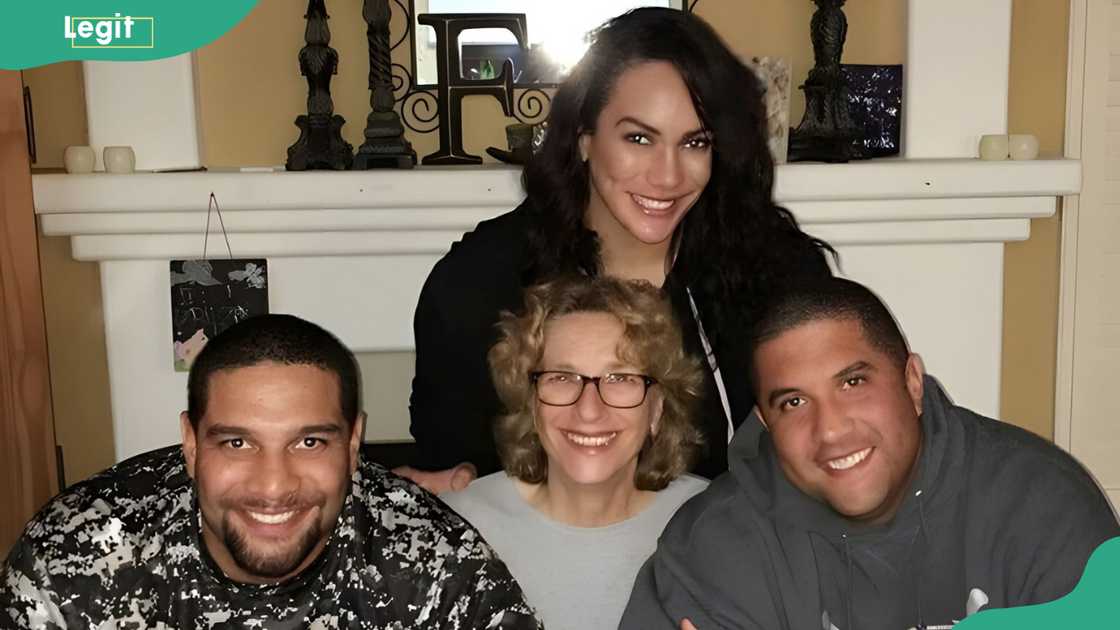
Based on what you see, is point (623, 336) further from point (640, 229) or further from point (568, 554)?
point (568, 554)

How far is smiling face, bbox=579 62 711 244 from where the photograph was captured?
1979mm

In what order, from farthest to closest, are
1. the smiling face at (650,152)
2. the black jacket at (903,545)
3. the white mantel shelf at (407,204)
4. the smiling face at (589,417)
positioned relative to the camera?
the white mantel shelf at (407,204) → the smiling face at (650,152) → the smiling face at (589,417) → the black jacket at (903,545)

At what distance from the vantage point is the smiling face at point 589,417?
1837mm

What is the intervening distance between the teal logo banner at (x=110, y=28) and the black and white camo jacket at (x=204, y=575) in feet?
4.20

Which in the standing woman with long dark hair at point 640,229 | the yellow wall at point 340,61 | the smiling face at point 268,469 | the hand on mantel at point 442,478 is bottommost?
the hand on mantel at point 442,478

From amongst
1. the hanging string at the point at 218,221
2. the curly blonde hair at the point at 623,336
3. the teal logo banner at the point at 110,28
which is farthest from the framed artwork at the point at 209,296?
the curly blonde hair at the point at 623,336

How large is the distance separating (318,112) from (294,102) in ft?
0.60

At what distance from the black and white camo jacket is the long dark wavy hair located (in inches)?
24.0

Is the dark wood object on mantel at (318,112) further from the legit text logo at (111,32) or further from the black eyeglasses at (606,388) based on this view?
the black eyeglasses at (606,388)

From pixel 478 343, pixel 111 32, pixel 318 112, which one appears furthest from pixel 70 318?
pixel 478 343

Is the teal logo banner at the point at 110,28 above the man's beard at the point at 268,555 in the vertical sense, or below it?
above

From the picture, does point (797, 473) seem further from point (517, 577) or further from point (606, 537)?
point (517, 577)

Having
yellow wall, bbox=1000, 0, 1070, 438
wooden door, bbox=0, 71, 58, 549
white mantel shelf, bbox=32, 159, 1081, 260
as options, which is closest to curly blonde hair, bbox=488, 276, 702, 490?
white mantel shelf, bbox=32, 159, 1081, 260

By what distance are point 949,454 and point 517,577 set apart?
70cm
